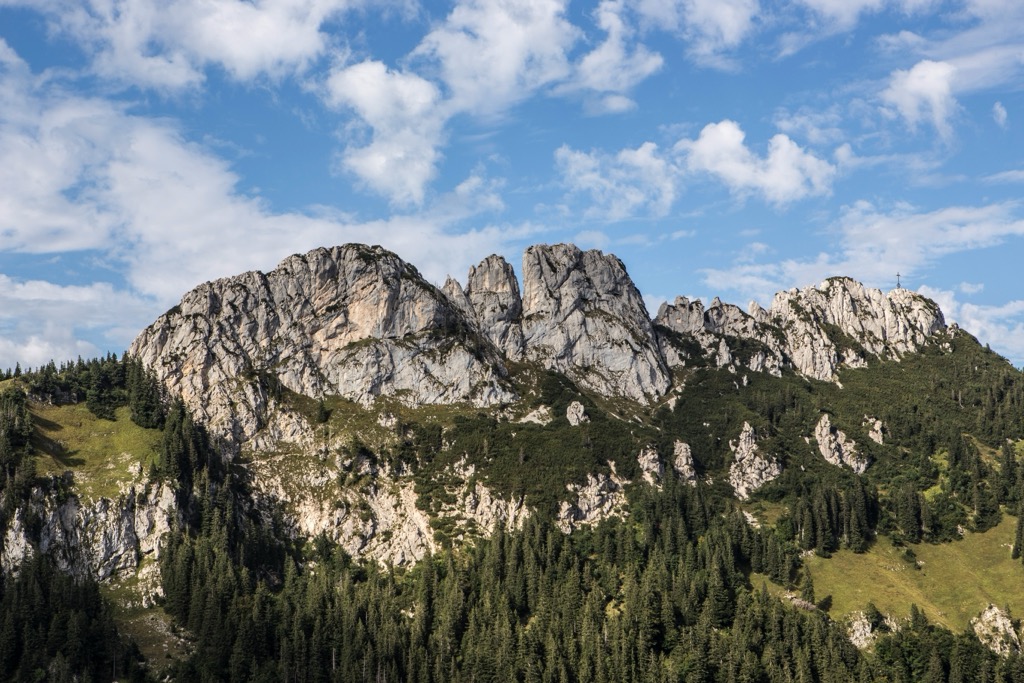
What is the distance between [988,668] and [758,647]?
44.7 m

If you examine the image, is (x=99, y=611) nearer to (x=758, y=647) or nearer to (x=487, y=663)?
(x=487, y=663)

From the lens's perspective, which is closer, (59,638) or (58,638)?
(58,638)

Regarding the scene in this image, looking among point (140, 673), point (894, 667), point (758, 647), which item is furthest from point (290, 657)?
point (894, 667)

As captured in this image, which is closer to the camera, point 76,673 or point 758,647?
point 76,673

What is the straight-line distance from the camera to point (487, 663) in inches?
7598

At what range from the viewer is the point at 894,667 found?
194375mm

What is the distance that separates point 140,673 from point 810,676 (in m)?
129

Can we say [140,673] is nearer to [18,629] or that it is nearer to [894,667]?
[18,629]

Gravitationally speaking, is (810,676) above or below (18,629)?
below

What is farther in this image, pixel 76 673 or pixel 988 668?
pixel 988 668

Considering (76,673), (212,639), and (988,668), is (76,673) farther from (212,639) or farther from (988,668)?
(988,668)

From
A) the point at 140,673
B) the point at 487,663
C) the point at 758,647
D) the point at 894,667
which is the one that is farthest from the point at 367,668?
the point at 894,667

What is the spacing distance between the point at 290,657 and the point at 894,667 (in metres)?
122

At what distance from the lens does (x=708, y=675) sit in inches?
7466
